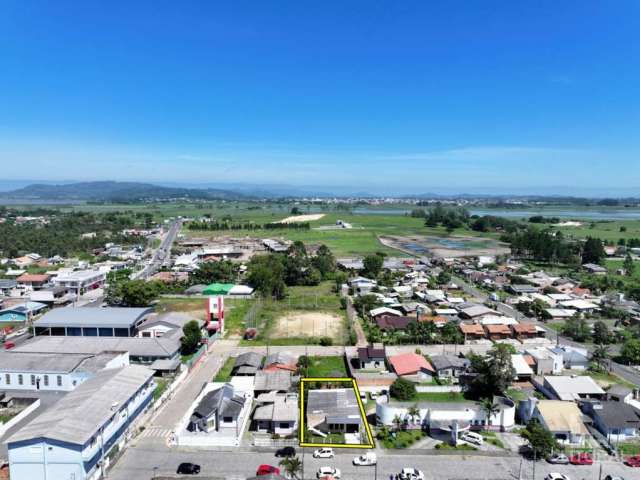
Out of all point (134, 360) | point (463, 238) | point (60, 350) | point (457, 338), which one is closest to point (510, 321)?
point (457, 338)

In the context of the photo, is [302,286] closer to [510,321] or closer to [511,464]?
[510,321]

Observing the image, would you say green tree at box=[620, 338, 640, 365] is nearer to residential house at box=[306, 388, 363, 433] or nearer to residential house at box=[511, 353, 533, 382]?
residential house at box=[511, 353, 533, 382]

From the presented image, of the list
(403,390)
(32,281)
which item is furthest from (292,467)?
(32,281)

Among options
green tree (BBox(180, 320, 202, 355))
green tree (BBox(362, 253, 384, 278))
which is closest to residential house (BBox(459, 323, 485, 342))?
green tree (BBox(180, 320, 202, 355))

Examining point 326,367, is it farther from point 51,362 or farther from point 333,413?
point 51,362

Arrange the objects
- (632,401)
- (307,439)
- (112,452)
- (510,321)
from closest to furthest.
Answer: (112,452) → (307,439) → (632,401) → (510,321)

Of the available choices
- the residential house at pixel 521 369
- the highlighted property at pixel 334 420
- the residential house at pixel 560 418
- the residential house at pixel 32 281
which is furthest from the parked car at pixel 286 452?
the residential house at pixel 32 281

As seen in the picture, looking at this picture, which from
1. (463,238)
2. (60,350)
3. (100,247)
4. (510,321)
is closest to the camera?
(60,350)

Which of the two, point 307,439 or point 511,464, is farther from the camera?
point 307,439
